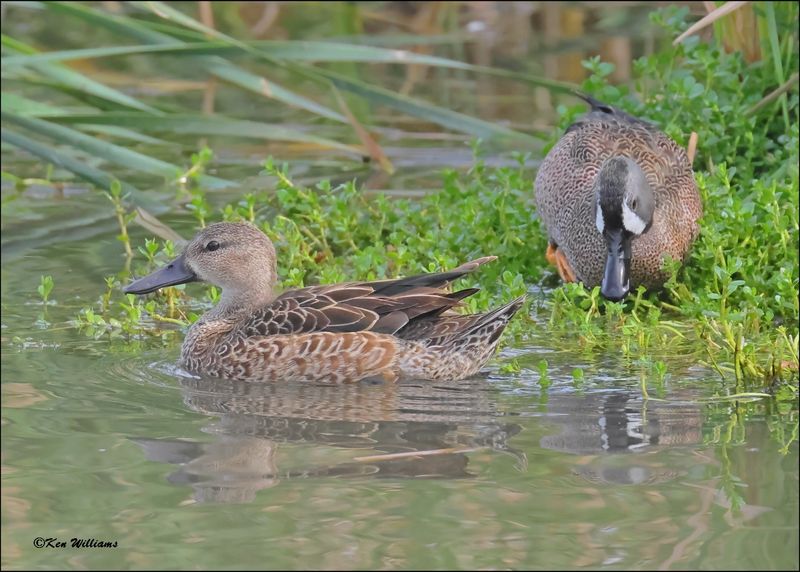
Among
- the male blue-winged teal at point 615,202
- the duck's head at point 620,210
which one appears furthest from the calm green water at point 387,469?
the male blue-winged teal at point 615,202

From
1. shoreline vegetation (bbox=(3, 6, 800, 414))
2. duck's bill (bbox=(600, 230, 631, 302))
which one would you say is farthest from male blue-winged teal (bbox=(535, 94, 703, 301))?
shoreline vegetation (bbox=(3, 6, 800, 414))

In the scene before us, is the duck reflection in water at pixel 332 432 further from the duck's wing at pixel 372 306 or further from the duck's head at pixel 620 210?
the duck's head at pixel 620 210

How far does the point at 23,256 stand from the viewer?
817 centimetres

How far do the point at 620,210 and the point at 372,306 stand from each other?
1435mm

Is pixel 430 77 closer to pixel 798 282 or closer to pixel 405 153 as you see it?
pixel 405 153

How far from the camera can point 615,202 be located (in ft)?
23.6

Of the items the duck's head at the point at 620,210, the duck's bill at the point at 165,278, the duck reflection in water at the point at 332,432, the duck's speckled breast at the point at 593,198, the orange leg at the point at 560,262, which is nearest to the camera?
the duck reflection in water at the point at 332,432

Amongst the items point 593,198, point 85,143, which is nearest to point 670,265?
point 593,198

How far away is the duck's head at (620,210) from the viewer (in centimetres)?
710

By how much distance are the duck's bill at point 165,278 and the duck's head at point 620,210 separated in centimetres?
180

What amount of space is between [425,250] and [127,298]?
142cm

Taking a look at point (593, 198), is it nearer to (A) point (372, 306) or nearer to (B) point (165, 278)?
(A) point (372, 306)

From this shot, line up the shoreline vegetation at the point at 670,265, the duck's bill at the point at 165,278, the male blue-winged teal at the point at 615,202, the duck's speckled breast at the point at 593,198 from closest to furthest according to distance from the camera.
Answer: the shoreline vegetation at the point at 670,265 < the duck's bill at the point at 165,278 < the male blue-winged teal at the point at 615,202 < the duck's speckled breast at the point at 593,198

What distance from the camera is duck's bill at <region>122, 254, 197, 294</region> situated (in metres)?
6.69
